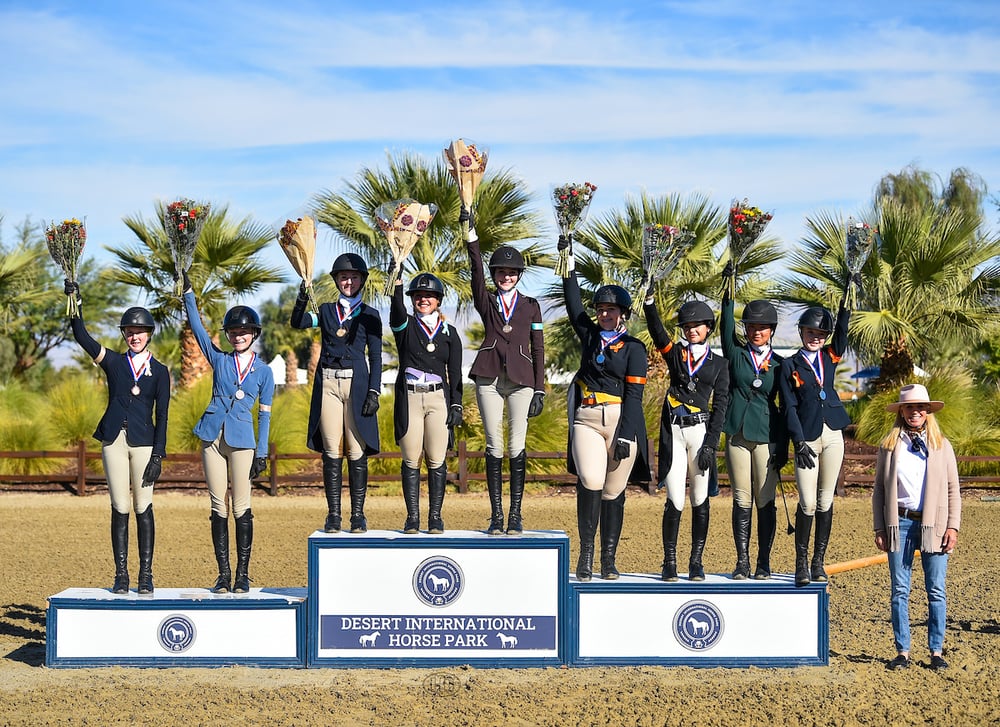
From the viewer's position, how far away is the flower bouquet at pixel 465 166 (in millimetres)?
7992

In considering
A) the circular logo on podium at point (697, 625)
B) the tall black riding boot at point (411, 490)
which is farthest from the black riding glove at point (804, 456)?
the tall black riding boot at point (411, 490)

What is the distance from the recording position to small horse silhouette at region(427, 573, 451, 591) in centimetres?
758

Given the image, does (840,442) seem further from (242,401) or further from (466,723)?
(242,401)

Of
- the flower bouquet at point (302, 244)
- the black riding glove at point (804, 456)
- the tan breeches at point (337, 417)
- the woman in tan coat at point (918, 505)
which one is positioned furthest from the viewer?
the flower bouquet at point (302, 244)

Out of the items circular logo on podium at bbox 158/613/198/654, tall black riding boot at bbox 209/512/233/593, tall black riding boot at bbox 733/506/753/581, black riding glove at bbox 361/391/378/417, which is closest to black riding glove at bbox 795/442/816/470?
tall black riding boot at bbox 733/506/753/581

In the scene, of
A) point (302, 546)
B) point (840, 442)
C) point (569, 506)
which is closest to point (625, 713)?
point (840, 442)

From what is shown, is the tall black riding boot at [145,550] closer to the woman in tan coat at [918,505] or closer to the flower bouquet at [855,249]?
the woman in tan coat at [918,505]

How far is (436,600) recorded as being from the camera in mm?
7578

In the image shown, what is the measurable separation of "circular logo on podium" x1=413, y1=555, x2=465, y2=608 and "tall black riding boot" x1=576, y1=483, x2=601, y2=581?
84 centimetres

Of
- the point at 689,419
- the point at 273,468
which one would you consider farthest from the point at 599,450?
the point at 273,468

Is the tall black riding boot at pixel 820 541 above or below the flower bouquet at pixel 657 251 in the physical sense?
below

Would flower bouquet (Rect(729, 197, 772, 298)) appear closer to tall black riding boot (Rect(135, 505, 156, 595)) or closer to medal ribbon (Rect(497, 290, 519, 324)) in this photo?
medal ribbon (Rect(497, 290, 519, 324))

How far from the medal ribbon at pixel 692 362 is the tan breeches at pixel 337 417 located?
217 centimetres

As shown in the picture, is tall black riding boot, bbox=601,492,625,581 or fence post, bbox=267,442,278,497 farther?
fence post, bbox=267,442,278,497
